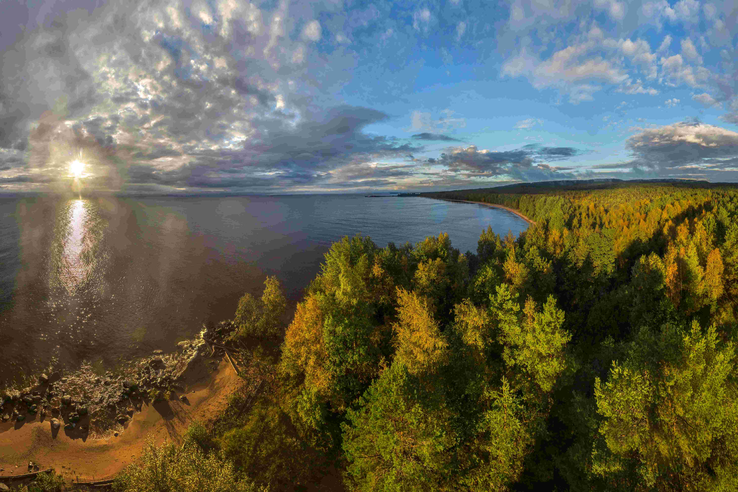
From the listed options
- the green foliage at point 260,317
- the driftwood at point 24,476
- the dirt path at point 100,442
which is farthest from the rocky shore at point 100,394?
the green foliage at point 260,317

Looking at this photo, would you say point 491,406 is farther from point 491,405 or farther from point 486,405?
point 486,405

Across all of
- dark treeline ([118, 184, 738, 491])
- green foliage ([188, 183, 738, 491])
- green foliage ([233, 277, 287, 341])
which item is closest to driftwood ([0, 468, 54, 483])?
green foliage ([188, 183, 738, 491])

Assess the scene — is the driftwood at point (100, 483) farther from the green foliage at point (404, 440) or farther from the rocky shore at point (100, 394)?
the green foliage at point (404, 440)

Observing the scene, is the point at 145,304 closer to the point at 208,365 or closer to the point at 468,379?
the point at 208,365

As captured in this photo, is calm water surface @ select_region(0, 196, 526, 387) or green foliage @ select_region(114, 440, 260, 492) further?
calm water surface @ select_region(0, 196, 526, 387)

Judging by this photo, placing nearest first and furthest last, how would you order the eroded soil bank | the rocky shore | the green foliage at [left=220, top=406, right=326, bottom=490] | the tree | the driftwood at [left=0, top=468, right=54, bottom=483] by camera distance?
the green foliage at [left=220, top=406, right=326, bottom=490], the tree, the driftwood at [left=0, top=468, right=54, bottom=483], the eroded soil bank, the rocky shore

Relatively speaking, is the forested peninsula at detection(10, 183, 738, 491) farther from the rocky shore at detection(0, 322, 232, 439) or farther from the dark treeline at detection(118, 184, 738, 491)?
the rocky shore at detection(0, 322, 232, 439)

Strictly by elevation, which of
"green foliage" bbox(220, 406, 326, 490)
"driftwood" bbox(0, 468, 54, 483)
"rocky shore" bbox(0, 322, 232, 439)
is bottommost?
"driftwood" bbox(0, 468, 54, 483)
